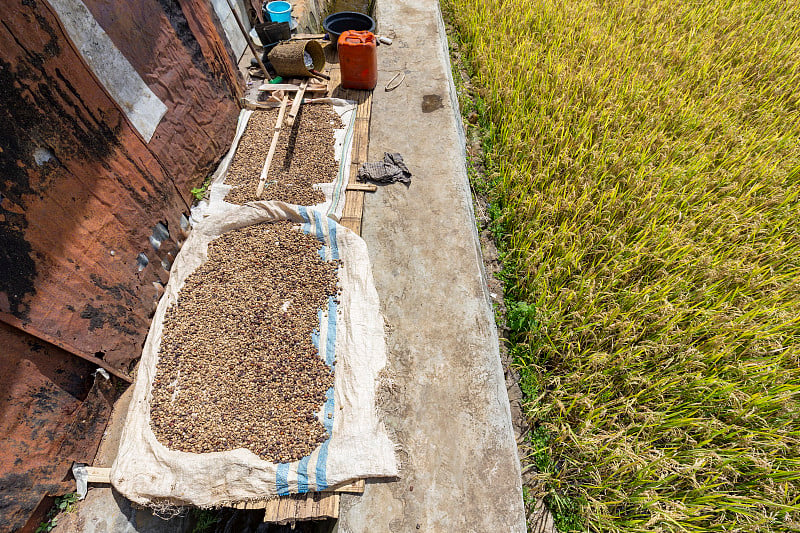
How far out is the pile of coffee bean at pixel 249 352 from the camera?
2277mm

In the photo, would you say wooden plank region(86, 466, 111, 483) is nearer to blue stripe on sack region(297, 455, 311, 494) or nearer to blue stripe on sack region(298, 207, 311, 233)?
blue stripe on sack region(297, 455, 311, 494)

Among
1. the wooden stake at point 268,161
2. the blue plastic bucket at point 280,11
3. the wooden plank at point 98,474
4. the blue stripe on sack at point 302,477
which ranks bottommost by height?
the blue stripe on sack at point 302,477

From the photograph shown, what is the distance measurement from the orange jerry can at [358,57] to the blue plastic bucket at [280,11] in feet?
4.70

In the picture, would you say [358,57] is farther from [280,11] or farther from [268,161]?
[280,11]

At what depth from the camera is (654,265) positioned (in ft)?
9.23

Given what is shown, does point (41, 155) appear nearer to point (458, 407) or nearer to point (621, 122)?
point (458, 407)

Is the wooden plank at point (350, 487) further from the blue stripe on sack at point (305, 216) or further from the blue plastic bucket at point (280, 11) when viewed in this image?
the blue plastic bucket at point (280, 11)

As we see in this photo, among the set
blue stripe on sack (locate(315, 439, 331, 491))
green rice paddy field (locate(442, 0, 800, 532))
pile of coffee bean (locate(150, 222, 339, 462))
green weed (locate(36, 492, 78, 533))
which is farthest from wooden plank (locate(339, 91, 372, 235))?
green weed (locate(36, 492, 78, 533))

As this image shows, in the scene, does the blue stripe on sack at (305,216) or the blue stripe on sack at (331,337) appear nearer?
the blue stripe on sack at (331,337)

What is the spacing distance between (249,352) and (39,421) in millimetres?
1149

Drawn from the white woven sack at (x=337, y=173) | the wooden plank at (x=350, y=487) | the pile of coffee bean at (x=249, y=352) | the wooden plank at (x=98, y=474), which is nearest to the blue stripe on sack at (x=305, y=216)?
the pile of coffee bean at (x=249, y=352)

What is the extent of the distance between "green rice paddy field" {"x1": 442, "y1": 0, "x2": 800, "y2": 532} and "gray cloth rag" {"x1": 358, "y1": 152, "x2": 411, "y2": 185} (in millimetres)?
840

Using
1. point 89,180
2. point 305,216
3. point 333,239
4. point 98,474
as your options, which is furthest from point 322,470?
point 89,180

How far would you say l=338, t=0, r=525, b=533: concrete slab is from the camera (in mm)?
2100
